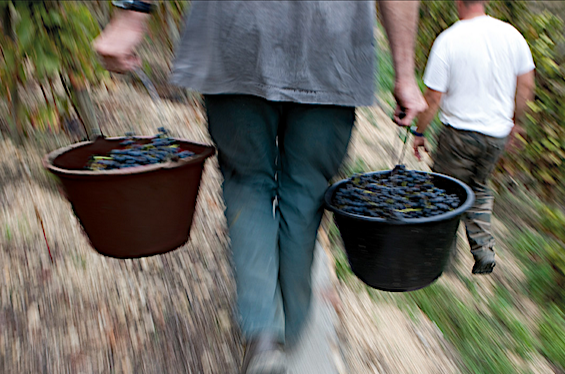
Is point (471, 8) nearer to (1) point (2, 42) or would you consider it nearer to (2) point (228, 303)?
(2) point (228, 303)

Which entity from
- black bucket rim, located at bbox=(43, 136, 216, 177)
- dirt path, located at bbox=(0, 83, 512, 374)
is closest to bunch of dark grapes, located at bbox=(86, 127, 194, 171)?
black bucket rim, located at bbox=(43, 136, 216, 177)

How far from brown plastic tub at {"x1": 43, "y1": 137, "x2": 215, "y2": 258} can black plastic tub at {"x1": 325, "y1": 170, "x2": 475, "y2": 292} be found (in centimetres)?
55

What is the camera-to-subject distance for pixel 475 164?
2748mm

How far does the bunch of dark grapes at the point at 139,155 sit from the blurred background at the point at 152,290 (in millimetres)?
419

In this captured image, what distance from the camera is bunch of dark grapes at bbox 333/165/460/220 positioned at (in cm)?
169

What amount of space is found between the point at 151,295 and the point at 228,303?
0.36 metres

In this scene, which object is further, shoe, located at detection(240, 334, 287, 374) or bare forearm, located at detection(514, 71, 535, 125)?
bare forearm, located at detection(514, 71, 535, 125)

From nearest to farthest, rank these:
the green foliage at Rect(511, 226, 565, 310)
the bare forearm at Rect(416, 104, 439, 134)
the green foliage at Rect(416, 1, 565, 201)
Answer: the bare forearm at Rect(416, 104, 439, 134)
the green foliage at Rect(511, 226, 565, 310)
the green foliage at Rect(416, 1, 565, 201)

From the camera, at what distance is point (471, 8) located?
8.70 ft

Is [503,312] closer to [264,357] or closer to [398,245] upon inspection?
[398,245]

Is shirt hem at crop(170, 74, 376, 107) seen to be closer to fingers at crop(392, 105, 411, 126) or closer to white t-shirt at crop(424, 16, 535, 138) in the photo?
fingers at crop(392, 105, 411, 126)

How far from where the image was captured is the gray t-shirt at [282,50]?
4.60ft

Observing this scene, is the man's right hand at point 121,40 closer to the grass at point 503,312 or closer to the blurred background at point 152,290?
the blurred background at point 152,290

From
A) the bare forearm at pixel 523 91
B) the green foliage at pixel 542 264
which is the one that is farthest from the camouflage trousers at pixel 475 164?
the green foliage at pixel 542 264
